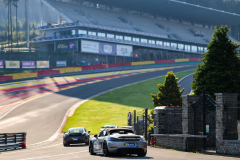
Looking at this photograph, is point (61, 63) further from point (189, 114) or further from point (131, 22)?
point (189, 114)

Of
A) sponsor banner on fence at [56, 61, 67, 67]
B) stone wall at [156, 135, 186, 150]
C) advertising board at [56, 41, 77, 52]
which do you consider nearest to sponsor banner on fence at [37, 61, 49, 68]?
sponsor banner on fence at [56, 61, 67, 67]

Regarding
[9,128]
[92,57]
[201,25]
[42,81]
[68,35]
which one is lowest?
[9,128]

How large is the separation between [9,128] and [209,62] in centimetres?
2049

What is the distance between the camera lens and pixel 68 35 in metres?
83.6

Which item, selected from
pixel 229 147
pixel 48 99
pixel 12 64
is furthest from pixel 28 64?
pixel 229 147

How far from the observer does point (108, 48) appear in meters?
87.8

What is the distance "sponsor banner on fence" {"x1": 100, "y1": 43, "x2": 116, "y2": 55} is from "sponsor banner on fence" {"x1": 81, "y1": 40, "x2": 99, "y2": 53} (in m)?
1.73

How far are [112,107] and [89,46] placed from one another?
1700 inches

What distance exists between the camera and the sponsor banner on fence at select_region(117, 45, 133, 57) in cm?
9068

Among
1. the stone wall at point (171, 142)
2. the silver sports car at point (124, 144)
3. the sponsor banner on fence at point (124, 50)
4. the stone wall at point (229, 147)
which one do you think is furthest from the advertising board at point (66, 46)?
the stone wall at point (229, 147)

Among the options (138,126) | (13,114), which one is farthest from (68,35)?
(138,126)

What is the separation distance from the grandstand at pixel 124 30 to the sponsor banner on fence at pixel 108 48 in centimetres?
39

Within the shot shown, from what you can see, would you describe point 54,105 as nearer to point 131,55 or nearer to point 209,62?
point 209,62

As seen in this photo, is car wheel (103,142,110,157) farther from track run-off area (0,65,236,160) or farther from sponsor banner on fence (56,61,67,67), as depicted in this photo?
sponsor banner on fence (56,61,67,67)
